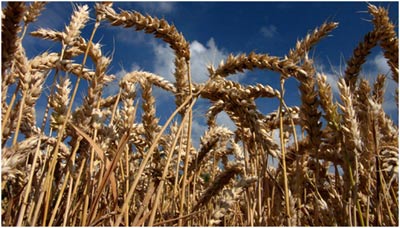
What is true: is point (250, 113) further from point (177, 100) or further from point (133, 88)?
point (177, 100)

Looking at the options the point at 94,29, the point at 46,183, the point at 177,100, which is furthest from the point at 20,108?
the point at 177,100

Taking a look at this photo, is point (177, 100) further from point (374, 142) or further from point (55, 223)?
point (374, 142)

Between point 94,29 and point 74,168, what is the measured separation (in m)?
0.73

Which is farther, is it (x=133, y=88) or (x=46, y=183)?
(x=133, y=88)

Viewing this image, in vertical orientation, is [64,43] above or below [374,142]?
above

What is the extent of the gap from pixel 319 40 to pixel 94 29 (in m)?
1.57

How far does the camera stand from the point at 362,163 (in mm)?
1990

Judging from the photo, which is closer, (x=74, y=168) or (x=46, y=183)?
(x=46, y=183)

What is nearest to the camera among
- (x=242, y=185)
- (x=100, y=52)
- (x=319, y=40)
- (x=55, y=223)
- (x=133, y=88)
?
(x=242, y=185)

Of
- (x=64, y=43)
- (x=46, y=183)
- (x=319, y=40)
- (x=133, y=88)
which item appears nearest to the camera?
(x=46, y=183)

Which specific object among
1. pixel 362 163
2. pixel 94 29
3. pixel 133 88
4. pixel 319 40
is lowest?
pixel 362 163

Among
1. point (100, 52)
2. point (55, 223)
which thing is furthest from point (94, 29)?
point (55, 223)

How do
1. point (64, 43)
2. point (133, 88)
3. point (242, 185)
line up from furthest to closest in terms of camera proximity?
point (133, 88) < point (64, 43) < point (242, 185)

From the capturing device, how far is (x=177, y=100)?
2.89m
